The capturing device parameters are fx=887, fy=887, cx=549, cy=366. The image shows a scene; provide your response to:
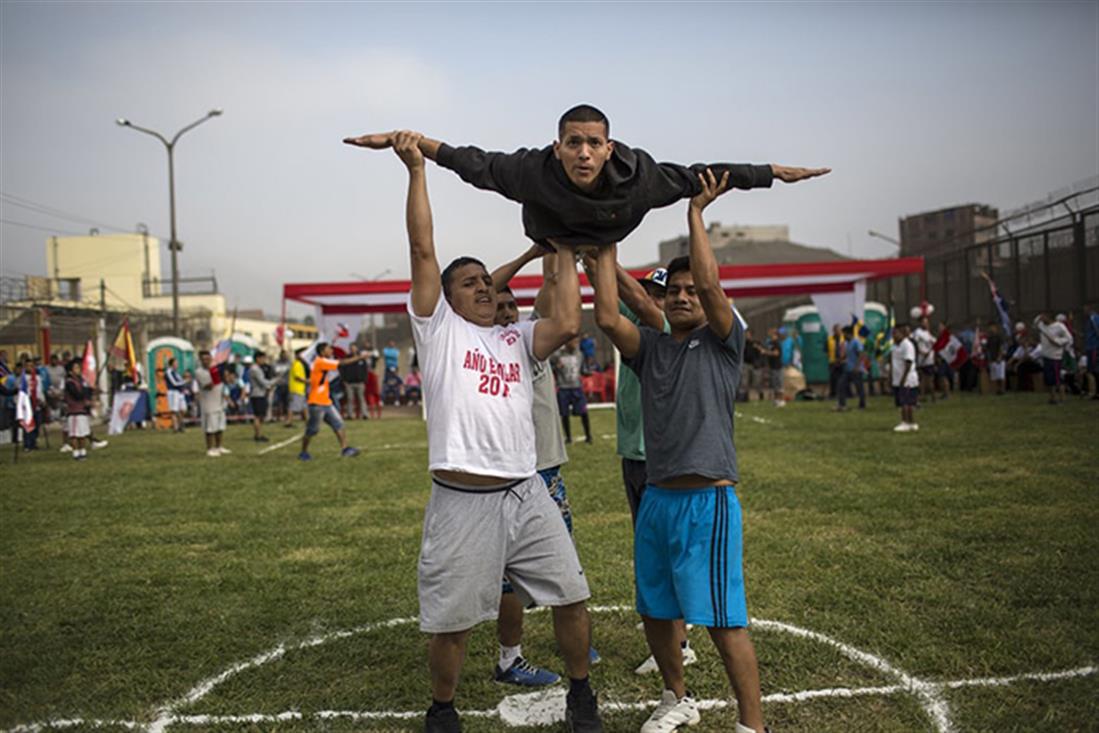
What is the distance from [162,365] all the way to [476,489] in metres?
26.7

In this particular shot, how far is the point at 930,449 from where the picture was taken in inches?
508

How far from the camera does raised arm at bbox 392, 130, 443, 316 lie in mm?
3736

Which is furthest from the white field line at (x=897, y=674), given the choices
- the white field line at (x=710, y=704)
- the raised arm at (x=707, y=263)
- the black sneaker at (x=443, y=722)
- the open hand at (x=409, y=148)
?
the open hand at (x=409, y=148)

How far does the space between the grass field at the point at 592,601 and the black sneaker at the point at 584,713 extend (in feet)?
0.88

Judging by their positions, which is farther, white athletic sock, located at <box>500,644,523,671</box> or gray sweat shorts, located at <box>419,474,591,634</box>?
white athletic sock, located at <box>500,644,523,671</box>

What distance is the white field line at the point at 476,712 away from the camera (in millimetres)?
4219

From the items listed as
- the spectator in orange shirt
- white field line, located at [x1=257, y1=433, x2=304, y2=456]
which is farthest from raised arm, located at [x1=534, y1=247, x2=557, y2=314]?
white field line, located at [x1=257, y1=433, x2=304, y2=456]

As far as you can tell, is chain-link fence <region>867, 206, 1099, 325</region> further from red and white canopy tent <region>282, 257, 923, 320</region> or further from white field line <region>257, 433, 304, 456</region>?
white field line <region>257, 433, 304, 456</region>

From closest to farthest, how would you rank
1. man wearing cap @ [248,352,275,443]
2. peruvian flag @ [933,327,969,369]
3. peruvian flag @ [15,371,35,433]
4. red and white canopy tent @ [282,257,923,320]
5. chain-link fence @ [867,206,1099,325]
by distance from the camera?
1. peruvian flag @ [15,371,35,433]
2. man wearing cap @ [248,352,275,443]
3. red and white canopy tent @ [282,257,923,320]
4. chain-link fence @ [867,206,1099,325]
5. peruvian flag @ [933,327,969,369]

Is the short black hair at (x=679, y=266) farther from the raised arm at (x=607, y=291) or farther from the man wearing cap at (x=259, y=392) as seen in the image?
the man wearing cap at (x=259, y=392)

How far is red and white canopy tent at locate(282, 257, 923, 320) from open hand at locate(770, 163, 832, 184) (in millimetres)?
16413

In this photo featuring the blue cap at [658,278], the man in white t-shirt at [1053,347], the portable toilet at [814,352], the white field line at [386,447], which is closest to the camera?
the blue cap at [658,278]

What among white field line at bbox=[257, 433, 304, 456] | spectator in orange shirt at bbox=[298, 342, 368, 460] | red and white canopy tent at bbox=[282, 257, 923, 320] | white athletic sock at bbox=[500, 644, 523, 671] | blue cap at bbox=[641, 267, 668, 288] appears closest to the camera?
white athletic sock at bbox=[500, 644, 523, 671]

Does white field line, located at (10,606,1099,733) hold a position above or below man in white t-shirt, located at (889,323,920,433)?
below
